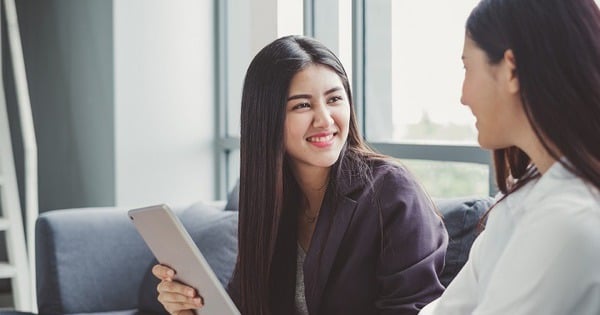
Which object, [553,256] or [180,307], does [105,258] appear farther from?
[553,256]

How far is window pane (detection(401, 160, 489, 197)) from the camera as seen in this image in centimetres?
272

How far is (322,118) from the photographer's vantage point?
192 cm

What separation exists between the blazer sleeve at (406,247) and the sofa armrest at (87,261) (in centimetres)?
128

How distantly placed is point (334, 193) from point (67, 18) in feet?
9.29

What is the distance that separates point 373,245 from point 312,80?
383 millimetres

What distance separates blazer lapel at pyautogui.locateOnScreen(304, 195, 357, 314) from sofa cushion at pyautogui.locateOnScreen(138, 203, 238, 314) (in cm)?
83

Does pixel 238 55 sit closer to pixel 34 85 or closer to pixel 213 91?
pixel 213 91

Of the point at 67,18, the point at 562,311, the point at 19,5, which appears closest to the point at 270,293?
the point at 562,311

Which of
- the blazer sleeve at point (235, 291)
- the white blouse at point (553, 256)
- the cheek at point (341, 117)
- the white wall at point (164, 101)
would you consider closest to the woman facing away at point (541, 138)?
the white blouse at point (553, 256)

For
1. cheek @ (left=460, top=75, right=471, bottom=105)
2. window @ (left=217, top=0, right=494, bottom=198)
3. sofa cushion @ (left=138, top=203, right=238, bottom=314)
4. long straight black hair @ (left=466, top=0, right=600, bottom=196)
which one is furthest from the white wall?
long straight black hair @ (left=466, top=0, right=600, bottom=196)

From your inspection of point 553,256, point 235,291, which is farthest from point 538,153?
point 235,291

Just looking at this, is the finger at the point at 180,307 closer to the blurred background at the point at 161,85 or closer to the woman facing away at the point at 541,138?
the woman facing away at the point at 541,138

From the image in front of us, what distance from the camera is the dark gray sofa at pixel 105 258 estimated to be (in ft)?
9.09

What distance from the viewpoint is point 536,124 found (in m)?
1.02
